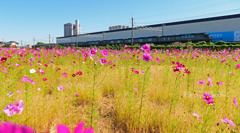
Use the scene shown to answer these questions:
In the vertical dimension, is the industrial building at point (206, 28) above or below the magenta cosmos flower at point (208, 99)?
above

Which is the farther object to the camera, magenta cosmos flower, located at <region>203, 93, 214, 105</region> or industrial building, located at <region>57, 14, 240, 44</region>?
industrial building, located at <region>57, 14, 240, 44</region>

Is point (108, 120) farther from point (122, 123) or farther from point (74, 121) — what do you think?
point (74, 121)

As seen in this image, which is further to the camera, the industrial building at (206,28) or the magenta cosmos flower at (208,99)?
the industrial building at (206,28)

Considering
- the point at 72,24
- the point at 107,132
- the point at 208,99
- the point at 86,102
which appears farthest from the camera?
the point at 72,24

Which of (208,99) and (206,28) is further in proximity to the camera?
(206,28)

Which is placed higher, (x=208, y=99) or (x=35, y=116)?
(x=208, y=99)

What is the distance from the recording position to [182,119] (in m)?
1.77

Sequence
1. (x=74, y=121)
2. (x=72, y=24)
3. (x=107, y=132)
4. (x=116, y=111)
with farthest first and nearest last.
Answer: (x=72, y=24)
(x=116, y=111)
(x=74, y=121)
(x=107, y=132)

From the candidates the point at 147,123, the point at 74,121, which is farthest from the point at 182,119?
the point at 74,121

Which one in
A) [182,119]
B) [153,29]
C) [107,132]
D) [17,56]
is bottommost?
[107,132]

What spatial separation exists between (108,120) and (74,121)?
16.9 inches

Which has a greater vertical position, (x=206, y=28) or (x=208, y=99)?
(x=206, y=28)

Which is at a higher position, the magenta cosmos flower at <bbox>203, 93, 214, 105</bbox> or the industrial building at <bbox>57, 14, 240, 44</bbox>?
the industrial building at <bbox>57, 14, 240, 44</bbox>

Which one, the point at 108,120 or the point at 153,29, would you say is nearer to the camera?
the point at 108,120
